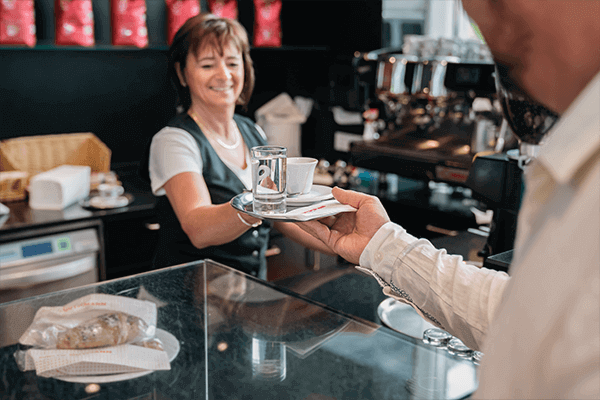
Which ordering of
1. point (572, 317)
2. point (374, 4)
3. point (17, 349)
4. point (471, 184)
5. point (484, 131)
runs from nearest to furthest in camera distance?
point (572, 317)
point (17, 349)
point (471, 184)
point (484, 131)
point (374, 4)

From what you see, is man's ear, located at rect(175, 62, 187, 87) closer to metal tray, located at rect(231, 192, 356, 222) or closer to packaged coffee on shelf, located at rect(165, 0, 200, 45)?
metal tray, located at rect(231, 192, 356, 222)

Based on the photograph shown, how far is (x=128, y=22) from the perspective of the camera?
122 inches

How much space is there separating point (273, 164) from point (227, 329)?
36cm

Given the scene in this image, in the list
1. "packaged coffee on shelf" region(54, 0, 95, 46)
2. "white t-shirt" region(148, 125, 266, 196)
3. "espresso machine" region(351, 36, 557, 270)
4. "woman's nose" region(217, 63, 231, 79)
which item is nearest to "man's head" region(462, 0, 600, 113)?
A: "white t-shirt" region(148, 125, 266, 196)

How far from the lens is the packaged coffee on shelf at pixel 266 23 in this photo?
11.9 feet

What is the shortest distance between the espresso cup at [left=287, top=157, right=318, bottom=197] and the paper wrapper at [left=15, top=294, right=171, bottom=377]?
396 mm

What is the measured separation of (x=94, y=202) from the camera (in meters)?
2.72

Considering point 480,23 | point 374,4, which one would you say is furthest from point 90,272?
point 480,23

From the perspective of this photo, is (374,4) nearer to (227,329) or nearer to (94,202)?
(94,202)

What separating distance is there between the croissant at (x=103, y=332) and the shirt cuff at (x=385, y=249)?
18.6 inches

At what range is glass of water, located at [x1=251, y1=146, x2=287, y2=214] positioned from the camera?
3.85 feet

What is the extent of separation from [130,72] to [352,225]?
2618 mm

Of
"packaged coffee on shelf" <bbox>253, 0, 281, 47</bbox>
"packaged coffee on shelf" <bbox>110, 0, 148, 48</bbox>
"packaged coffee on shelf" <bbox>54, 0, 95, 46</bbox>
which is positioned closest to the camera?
"packaged coffee on shelf" <bbox>54, 0, 95, 46</bbox>

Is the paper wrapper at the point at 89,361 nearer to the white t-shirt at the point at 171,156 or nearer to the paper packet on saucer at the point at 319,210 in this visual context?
the paper packet on saucer at the point at 319,210
